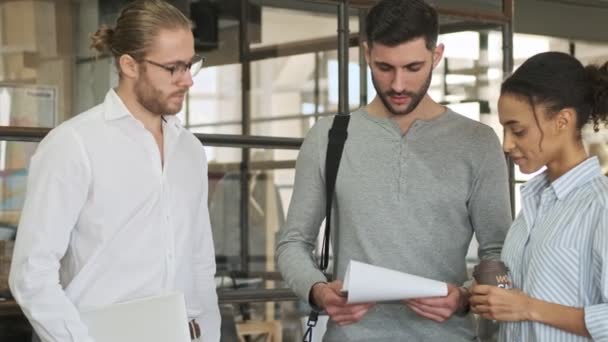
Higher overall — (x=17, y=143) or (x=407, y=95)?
(x=407, y=95)

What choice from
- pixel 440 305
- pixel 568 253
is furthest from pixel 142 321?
pixel 568 253

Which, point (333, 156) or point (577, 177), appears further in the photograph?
point (333, 156)

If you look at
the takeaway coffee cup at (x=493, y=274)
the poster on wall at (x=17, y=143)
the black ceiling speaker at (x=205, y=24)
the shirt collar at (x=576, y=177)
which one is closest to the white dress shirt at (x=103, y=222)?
the takeaway coffee cup at (x=493, y=274)

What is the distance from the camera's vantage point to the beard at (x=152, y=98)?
295cm

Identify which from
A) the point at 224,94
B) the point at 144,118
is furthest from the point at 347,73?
the point at 144,118

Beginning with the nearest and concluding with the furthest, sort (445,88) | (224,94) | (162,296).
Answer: (162,296) < (224,94) < (445,88)

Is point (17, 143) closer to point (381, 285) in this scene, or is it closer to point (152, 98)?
point (152, 98)

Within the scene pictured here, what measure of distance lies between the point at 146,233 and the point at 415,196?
0.69m

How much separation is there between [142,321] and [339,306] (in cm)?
49

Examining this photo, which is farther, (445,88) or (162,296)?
(445,88)

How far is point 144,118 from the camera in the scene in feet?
9.90

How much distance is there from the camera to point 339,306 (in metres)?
2.61

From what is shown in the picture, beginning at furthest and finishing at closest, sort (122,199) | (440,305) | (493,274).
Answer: (122,199)
(440,305)
(493,274)

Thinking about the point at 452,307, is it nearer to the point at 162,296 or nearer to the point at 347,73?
the point at 162,296
